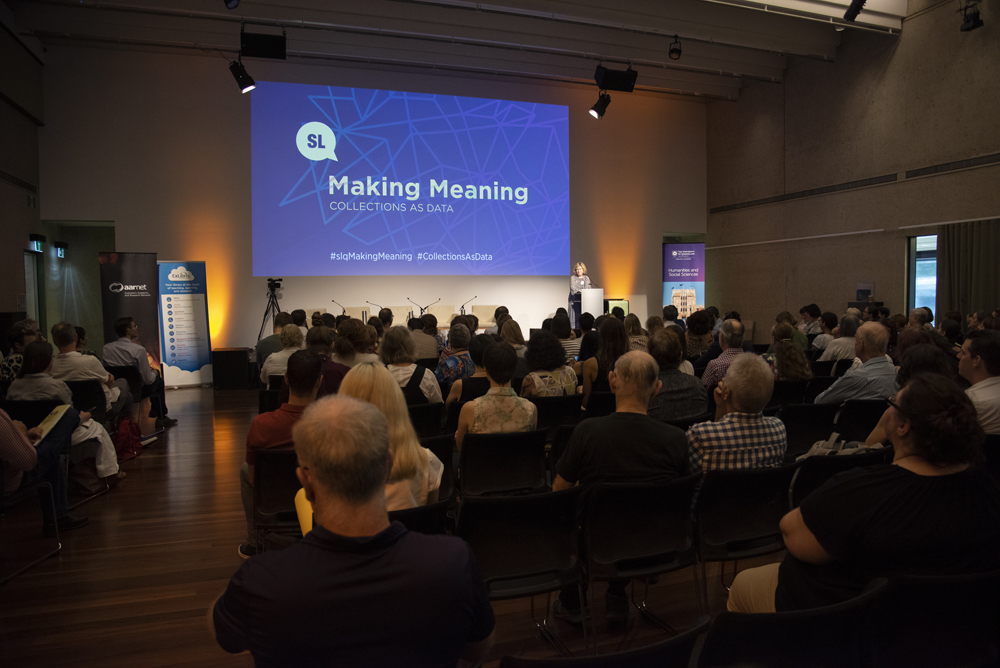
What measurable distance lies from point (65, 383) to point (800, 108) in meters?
12.8

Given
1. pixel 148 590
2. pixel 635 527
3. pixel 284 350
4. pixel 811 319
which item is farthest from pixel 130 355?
pixel 811 319

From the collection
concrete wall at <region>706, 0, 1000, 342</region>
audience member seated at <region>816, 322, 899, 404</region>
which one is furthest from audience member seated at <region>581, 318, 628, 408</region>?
concrete wall at <region>706, 0, 1000, 342</region>

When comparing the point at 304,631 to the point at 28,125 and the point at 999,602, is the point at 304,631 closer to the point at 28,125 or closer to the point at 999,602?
the point at 999,602

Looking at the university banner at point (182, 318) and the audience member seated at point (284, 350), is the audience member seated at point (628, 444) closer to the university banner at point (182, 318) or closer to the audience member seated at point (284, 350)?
the audience member seated at point (284, 350)

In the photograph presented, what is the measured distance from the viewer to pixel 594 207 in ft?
45.6

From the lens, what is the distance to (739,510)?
260 cm

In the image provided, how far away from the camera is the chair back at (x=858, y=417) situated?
3660 mm

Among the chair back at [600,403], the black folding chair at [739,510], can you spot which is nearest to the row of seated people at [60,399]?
the chair back at [600,403]

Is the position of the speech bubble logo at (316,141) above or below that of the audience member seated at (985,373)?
above

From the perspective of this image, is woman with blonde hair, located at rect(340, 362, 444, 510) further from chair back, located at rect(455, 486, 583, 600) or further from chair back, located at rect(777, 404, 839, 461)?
chair back, located at rect(777, 404, 839, 461)

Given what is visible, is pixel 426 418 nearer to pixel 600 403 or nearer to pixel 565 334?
pixel 600 403

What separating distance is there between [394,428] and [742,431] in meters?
1.48

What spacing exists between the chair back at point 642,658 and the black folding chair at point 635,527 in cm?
101

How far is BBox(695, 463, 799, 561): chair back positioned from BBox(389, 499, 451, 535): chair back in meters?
1.05
